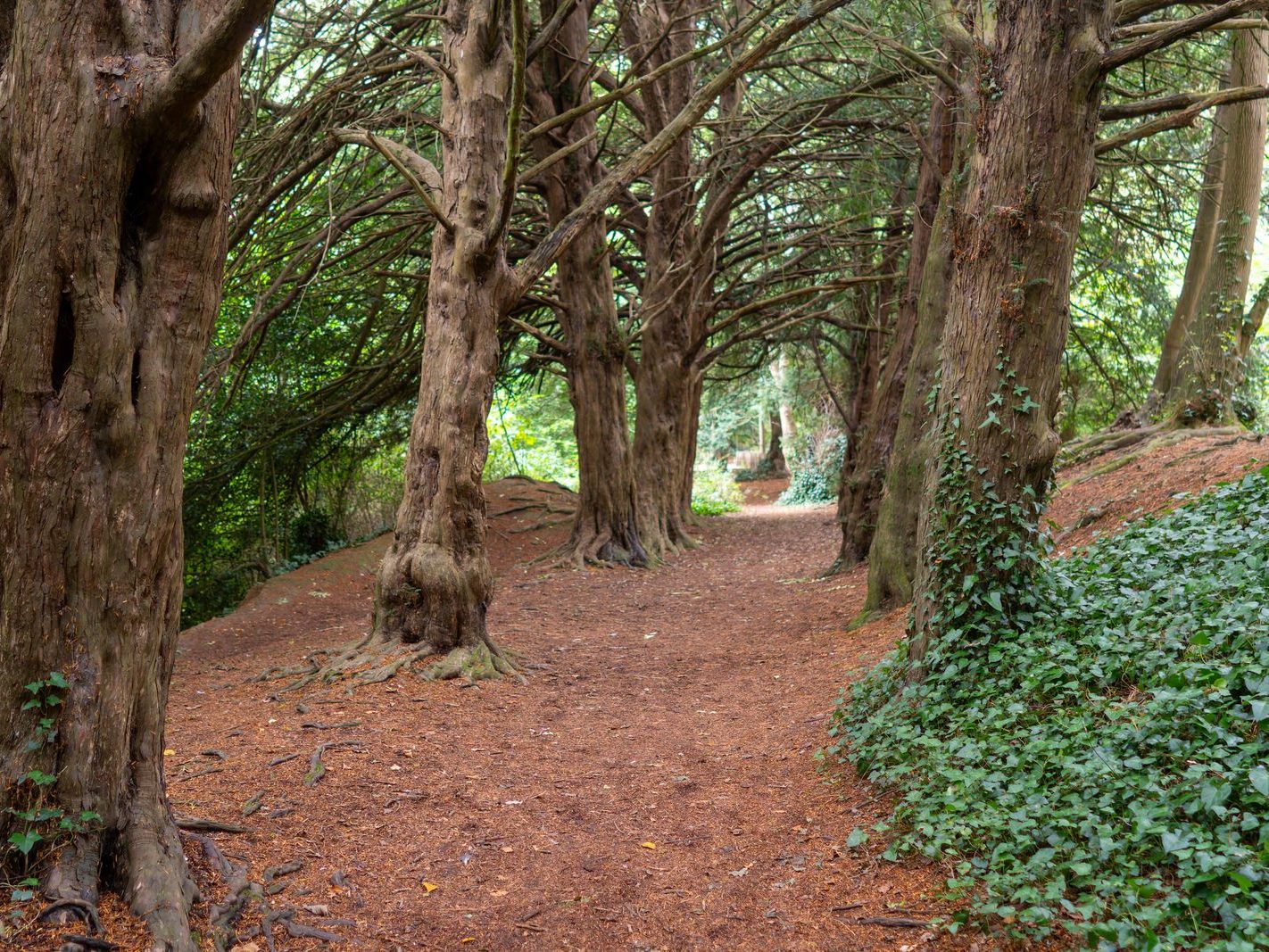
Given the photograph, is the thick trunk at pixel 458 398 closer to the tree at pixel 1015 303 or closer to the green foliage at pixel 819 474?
the tree at pixel 1015 303

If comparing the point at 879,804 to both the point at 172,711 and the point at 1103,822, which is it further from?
the point at 172,711

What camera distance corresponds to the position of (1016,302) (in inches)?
182

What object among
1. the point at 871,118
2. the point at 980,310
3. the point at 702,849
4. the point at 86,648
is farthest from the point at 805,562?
the point at 86,648

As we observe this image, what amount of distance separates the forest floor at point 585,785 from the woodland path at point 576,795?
0.04 feet

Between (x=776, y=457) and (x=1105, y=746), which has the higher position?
(x=776, y=457)

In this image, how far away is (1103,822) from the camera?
294 cm

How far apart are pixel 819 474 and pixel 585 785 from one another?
2118 centimetres

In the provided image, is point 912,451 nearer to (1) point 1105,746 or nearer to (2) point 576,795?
(2) point 576,795

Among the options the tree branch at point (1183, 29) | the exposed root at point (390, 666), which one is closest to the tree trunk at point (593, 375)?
the exposed root at point (390, 666)

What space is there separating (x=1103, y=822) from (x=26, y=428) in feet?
11.4

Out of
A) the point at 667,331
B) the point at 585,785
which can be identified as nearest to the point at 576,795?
the point at 585,785

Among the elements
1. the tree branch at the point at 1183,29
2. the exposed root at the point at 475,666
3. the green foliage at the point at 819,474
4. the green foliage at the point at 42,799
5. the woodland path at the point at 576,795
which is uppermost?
the tree branch at the point at 1183,29

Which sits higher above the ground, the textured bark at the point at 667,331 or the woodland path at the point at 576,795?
the textured bark at the point at 667,331

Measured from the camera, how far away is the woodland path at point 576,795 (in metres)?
3.30
